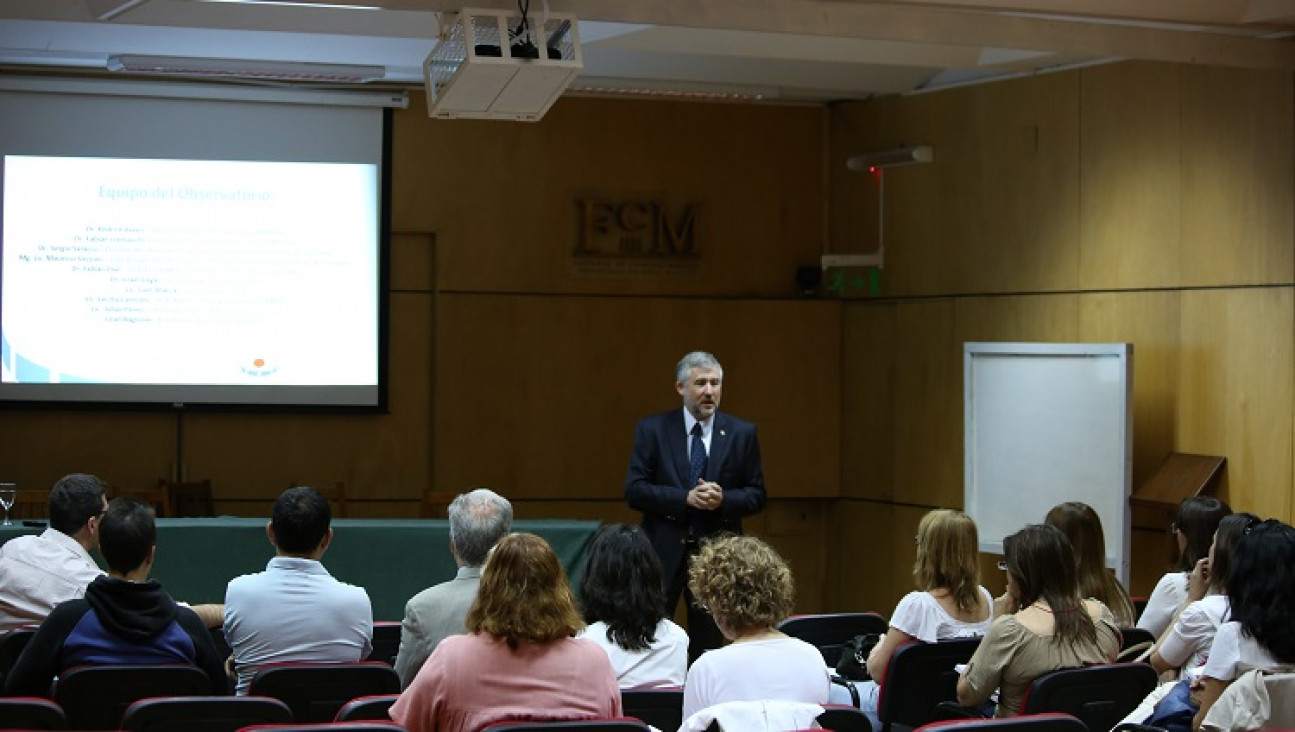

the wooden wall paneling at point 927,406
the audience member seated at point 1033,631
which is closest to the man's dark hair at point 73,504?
the audience member seated at point 1033,631

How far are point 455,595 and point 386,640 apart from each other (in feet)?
3.06

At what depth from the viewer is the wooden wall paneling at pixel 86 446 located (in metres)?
9.23

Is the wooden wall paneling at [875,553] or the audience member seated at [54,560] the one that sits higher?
the audience member seated at [54,560]

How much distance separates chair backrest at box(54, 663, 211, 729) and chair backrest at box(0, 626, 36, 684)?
1.84 ft

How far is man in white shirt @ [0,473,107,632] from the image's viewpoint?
4582mm

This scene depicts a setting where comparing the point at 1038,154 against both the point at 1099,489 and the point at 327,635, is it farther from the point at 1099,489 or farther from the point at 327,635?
the point at 327,635

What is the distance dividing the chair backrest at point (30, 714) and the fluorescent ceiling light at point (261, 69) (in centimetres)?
617

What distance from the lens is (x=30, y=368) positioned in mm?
9164

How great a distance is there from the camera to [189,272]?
9.28 m

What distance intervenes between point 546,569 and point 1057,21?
13.7ft

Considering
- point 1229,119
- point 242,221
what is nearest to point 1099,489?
point 1229,119

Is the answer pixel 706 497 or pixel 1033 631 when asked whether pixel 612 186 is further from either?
pixel 1033 631

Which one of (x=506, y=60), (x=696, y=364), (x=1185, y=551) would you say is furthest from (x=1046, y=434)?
(x=506, y=60)

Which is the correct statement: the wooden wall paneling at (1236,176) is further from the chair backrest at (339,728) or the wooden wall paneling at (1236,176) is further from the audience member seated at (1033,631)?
the chair backrest at (339,728)
